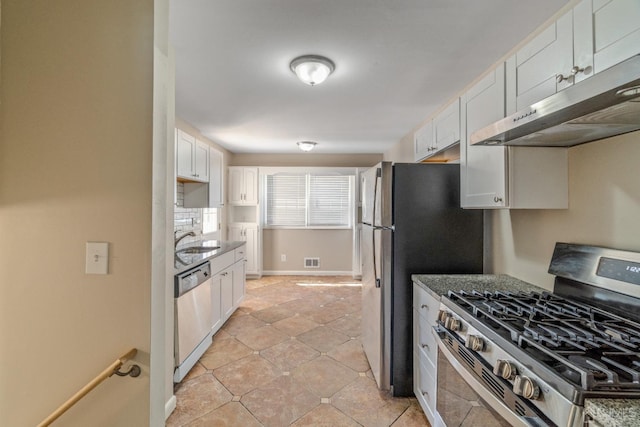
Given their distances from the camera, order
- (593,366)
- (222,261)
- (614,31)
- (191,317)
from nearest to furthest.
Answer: (593,366), (614,31), (191,317), (222,261)

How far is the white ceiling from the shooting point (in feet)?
4.88

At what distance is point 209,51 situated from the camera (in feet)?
6.24

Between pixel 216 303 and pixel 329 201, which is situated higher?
pixel 329 201

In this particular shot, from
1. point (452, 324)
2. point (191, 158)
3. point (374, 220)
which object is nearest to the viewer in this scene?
point (452, 324)

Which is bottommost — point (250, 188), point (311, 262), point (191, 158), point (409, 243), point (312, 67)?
point (311, 262)

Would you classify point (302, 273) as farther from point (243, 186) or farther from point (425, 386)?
point (425, 386)

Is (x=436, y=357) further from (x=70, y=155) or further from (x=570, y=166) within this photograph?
(x=70, y=155)

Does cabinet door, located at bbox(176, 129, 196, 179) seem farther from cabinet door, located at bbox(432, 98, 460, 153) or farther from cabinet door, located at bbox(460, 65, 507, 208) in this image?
cabinet door, located at bbox(460, 65, 507, 208)

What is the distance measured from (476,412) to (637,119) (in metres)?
1.27

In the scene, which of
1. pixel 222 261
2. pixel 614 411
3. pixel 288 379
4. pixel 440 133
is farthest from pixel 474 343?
pixel 222 261

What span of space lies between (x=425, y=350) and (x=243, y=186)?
432 centimetres

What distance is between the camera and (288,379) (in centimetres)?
222

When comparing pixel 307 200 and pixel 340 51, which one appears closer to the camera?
pixel 340 51

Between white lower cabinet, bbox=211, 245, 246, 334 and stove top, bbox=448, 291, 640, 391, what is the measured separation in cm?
226
